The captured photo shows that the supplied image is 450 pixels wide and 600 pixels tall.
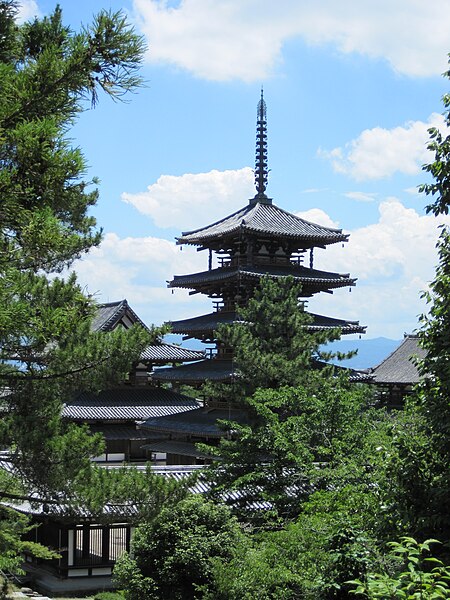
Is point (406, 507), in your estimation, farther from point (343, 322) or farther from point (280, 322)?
point (343, 322)

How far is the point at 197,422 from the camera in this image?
3089 centimetres

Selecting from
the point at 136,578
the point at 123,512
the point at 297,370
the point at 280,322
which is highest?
the point at 280,322

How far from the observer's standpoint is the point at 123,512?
49.7ft

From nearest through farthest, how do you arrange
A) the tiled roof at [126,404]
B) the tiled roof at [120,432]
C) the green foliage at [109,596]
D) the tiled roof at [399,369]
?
the green foliage at [109,596] → the tiled roof at [126,404] → the tiled roof at [120,432] → the tiled roof at [399,369]

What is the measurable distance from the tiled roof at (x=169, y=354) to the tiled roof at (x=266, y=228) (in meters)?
6.12

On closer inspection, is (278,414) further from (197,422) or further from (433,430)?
(433,430)

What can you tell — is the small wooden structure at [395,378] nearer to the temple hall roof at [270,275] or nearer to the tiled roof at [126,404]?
the temple hall roof at [270,275]

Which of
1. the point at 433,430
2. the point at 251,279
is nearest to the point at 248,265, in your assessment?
the point at 251,279

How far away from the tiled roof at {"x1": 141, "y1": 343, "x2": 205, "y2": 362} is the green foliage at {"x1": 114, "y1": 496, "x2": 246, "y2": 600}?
18.8 meters

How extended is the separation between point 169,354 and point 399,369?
1580 centimetres

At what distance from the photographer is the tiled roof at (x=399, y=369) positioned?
146 feet

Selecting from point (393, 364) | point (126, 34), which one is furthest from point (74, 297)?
point (393, 364)

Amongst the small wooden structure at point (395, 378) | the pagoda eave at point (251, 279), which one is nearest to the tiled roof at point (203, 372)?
the pagoda eave at point (251, 279)

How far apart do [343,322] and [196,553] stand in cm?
1774
